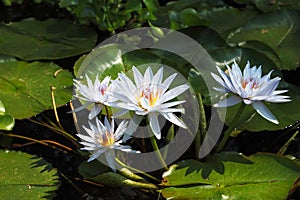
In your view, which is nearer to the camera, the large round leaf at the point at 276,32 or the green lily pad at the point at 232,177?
the green lily pad at the point at 232,177

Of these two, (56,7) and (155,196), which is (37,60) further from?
(155,196)

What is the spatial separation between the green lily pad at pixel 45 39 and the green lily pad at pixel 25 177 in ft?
1.68

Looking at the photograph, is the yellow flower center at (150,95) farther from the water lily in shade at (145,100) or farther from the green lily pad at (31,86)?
the green lily pad at (31,86)

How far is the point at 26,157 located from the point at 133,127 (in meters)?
0.44

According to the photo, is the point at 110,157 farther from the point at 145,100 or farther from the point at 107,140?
the point at 145,100

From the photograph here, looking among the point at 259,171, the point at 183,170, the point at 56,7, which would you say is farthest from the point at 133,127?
the point at 56,7

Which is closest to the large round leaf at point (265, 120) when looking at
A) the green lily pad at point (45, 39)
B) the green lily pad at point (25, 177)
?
the green lily pad at point (25, 177)

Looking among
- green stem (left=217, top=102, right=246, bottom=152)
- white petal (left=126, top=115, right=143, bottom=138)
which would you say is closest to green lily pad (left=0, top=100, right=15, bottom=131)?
white petal (left=126, top=115, right=143, bottom=138)

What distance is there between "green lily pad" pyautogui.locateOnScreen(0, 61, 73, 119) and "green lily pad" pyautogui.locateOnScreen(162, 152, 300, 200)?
536mm

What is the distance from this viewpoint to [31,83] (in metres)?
1.65

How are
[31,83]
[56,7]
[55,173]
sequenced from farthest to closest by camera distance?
1. [56,7]
2. [31,83]
3. [55,173]

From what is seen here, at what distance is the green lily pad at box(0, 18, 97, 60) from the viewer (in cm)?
182

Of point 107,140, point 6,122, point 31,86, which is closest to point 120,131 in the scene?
point 107,140

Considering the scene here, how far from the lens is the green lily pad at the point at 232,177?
3.77 ft
